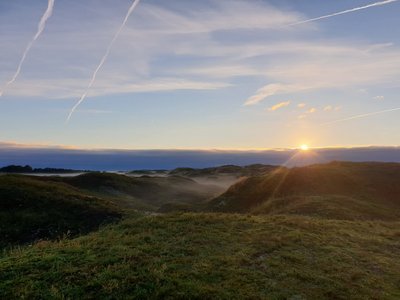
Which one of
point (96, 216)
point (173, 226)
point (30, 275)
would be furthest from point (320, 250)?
point (96, 216)

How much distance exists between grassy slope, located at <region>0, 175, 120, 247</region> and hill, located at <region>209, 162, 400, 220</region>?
15.2 meters

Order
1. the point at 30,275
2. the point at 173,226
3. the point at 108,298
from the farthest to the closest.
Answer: the point at 173,226 < the point at 30,275 < the point at 108,298

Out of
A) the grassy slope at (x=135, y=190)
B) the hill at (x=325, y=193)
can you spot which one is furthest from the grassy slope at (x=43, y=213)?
the grassy slope at (x=135, y=190)

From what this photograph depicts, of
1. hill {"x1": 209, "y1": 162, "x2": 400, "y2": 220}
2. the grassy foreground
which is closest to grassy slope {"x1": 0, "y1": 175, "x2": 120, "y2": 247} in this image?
the grassy foreground

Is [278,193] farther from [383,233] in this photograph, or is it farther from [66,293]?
[66,293]

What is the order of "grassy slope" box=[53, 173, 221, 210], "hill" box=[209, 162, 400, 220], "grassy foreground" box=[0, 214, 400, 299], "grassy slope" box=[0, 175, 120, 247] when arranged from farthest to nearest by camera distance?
"grassy slope" box=[53, 173, 221, 210] < "hill" box=[209, 162, 400, 220] < "grassy slope" box=[0, 175, 120, 247] < "grassy foreground" box=[0, 214, 400, 299]

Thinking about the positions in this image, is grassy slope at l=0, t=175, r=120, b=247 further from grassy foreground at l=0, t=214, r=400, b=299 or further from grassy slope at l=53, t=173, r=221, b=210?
grassy slope at l=53, t=173, r=221, b=210

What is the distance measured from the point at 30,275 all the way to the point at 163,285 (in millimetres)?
4505

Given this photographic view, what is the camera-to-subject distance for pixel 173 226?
2206 centimetres

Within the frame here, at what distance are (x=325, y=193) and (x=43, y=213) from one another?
2763 cm

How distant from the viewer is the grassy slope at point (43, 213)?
98.9 ft

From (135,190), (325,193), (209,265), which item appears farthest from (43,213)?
(135,190)

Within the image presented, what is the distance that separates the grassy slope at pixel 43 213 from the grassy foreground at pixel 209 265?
33.8ft

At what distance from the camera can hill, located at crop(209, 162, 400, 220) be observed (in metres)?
35.2
